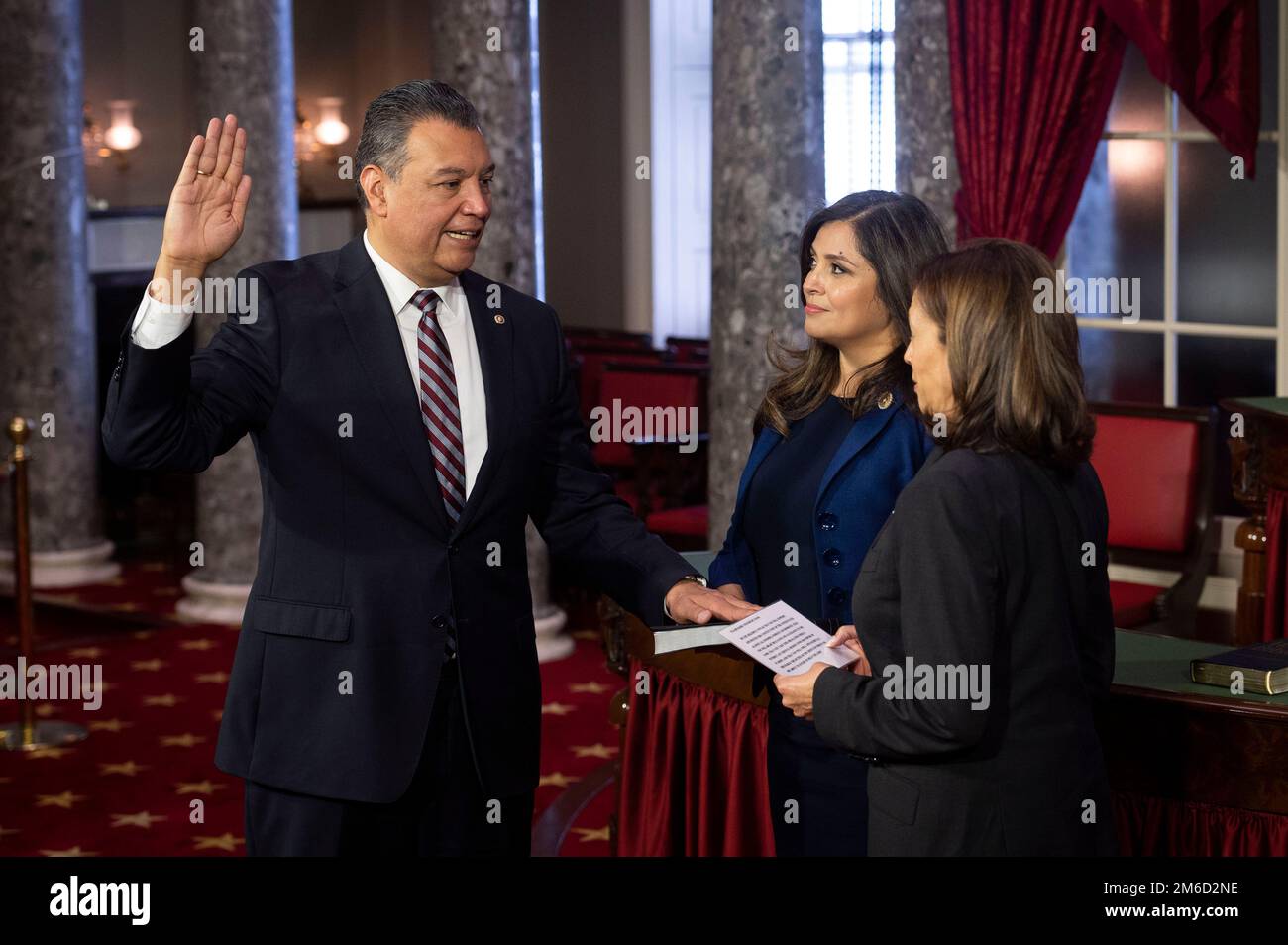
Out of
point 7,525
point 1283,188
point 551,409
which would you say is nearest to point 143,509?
point 7,525

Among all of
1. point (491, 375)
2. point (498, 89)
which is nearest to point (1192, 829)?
point (491, 375)

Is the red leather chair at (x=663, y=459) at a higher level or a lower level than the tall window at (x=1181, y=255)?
lower

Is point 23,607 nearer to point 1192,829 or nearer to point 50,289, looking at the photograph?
point 50,289

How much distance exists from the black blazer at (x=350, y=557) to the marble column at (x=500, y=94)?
3.61 meters

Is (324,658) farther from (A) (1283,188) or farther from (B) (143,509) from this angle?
(B) (143,509)

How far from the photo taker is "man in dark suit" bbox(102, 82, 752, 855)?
2.26 meters

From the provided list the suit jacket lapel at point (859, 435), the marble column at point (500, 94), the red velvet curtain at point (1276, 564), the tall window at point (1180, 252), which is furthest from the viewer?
the marble column at point (500, 94)

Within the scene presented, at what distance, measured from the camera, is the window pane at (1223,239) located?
5961 mm

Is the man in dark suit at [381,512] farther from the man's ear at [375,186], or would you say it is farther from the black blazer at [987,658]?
the black blazer at [987,658]

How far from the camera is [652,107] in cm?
1115

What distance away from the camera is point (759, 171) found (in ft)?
15.7

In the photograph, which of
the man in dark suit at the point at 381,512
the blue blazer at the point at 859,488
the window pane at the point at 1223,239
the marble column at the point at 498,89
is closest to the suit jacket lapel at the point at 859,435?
the blue blazer at the point at 859,488

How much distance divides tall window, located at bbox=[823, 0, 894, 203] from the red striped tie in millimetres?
7769

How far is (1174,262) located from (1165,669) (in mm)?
3831
